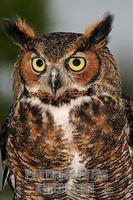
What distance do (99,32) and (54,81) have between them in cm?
59

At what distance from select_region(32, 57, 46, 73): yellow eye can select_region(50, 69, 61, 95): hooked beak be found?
3.2 inches

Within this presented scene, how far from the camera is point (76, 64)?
13.0 feet

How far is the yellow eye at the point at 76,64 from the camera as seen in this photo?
393 centimetres

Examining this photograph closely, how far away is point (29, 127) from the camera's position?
420 cm

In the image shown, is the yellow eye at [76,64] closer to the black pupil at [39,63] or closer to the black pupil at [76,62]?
the black pupil at [76,62]

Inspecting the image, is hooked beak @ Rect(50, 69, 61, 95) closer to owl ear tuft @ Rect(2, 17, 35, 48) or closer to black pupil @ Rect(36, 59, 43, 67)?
black pupil @ Rect(36, 59, 43, 67)

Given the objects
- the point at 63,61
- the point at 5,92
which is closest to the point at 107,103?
the point at 63,61

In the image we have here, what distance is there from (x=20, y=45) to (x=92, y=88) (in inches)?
20.0

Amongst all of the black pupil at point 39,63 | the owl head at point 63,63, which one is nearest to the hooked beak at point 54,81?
the owl head at point 63,63

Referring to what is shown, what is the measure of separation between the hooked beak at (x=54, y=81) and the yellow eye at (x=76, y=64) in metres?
→ 0.10

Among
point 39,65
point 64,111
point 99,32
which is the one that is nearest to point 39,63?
point 39,65

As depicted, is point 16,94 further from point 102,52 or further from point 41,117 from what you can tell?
point 102,52

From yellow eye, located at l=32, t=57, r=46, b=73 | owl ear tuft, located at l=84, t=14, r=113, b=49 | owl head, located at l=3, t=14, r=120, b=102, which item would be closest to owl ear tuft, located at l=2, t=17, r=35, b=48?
owl head, located at l=3, t=14, r=120, b=102

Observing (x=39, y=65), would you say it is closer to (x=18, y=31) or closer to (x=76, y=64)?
(x=76, y=64)
